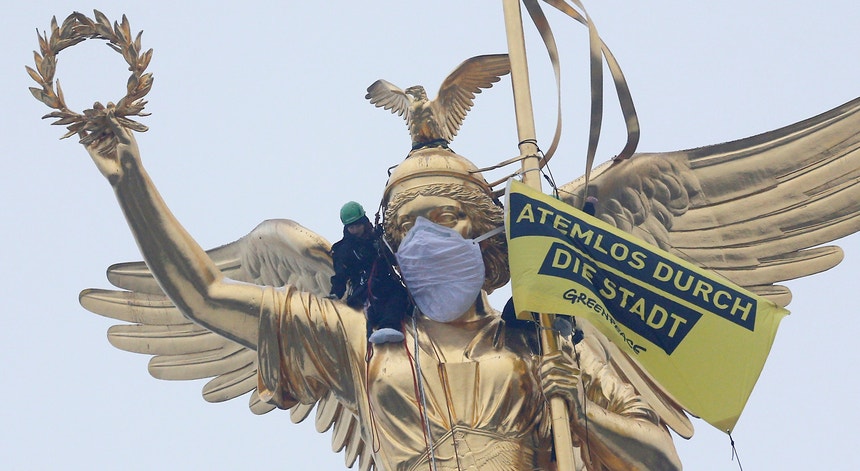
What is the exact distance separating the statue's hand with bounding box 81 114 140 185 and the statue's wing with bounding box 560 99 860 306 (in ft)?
11.2

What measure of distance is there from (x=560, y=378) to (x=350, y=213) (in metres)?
2.04

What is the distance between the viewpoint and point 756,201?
18.0 meters

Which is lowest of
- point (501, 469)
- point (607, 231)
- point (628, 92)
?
point (501, 469)

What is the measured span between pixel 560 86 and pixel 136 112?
281 cm

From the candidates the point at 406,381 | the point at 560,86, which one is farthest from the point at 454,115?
the point at 406,381

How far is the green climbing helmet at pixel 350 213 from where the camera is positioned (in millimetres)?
17094

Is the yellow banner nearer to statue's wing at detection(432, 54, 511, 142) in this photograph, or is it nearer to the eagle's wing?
statue's wing at detection(432, 54, 511, 142)

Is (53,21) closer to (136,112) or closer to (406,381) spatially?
(136,112)

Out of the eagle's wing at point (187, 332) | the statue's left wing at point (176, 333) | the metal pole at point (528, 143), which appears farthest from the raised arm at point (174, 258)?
the metal pole at point (528, 143)

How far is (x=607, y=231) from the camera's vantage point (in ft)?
54.0

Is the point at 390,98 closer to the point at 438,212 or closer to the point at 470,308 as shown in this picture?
the point at 438,212

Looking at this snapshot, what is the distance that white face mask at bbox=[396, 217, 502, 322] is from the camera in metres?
17.0

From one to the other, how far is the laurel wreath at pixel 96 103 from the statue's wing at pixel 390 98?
2.04 metres

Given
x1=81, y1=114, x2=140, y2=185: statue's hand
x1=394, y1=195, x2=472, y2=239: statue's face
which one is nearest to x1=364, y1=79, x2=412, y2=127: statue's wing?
x1=394, y1=195, x2=472, y2=239: statue's face
